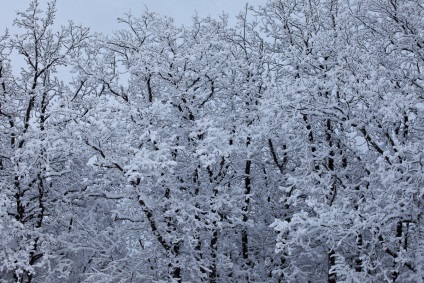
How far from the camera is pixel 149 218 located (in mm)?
11539

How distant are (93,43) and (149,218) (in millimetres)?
5563

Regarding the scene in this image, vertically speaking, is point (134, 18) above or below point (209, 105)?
above

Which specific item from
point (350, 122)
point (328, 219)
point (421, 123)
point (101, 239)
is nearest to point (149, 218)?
point (101, 239)

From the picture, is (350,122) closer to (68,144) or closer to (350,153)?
(350,153)

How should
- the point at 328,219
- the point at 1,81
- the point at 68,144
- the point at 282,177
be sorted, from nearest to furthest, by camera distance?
the point at 328,219
the point at 68,144
the point at 1,81
the point at 282,177

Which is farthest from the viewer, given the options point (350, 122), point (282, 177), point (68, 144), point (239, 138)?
point (282, 177)

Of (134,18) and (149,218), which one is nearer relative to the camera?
(149,218)

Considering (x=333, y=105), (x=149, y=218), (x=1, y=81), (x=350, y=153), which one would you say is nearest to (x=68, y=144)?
(x=149, y=218)

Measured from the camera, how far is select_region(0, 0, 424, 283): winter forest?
33.4 ft

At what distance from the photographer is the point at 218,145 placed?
11.0 m

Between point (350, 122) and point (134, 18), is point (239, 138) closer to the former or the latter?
point (350, 122)

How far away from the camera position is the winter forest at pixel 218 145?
1019 centimetres

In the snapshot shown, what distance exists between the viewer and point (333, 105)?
10523 mm

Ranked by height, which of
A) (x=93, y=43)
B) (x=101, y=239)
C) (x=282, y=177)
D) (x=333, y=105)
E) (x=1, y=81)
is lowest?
(x=101, y=239)
